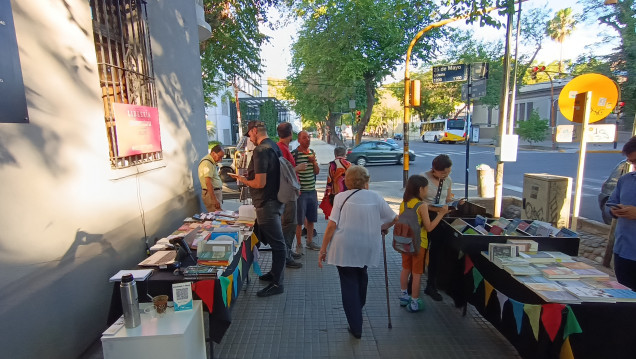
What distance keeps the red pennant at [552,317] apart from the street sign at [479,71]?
6.40m

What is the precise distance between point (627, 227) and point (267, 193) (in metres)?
3.52

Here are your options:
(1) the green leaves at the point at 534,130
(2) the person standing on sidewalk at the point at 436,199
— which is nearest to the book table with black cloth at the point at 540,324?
(2) the person standing on sidewalk at the point at 436,199

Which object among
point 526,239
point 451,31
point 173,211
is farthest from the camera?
point 451,31

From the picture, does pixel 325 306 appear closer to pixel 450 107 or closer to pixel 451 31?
pixel 451 31

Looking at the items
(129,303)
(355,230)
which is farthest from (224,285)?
(355,230)

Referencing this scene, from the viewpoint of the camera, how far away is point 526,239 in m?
3.28

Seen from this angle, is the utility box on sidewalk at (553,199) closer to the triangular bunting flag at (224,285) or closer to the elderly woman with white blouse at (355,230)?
the elderly woman with white blouse at (355,230)

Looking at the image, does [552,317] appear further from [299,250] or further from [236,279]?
[299,250]

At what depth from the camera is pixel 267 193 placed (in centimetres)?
401

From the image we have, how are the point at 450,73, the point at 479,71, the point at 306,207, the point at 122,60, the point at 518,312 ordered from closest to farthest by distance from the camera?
the point at 518,312
the point at 122,60
the point at 306,207
the point at 479,71
the point at 450,73

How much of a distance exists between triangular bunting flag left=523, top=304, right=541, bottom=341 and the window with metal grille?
4.00 meters

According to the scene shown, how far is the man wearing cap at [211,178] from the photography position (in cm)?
515

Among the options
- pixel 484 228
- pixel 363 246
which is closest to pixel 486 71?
pixel 484 228

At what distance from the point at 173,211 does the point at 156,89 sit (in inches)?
68.7
